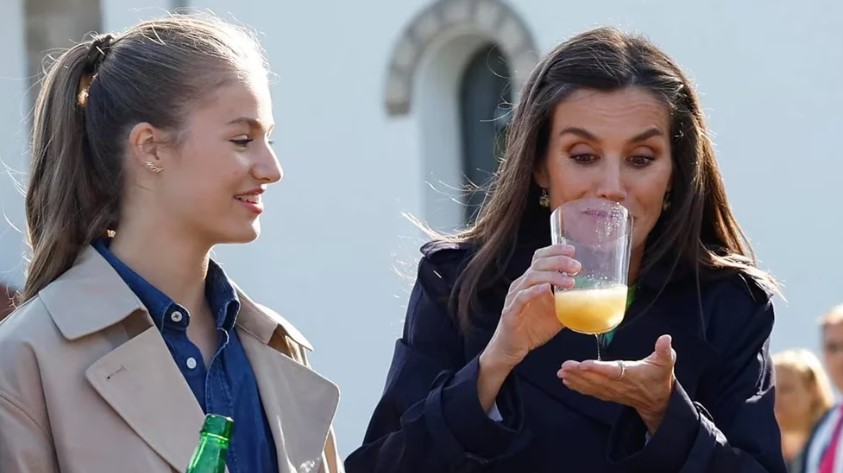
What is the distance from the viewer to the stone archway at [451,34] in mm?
9945

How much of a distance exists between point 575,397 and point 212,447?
1139mm

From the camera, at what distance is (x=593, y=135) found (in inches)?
129

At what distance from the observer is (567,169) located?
3279mm

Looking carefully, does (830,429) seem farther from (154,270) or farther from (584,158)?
(154,270)

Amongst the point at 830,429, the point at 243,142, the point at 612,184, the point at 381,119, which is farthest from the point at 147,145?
the point at 381,119

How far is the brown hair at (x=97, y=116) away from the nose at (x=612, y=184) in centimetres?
68

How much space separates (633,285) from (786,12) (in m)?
5.86

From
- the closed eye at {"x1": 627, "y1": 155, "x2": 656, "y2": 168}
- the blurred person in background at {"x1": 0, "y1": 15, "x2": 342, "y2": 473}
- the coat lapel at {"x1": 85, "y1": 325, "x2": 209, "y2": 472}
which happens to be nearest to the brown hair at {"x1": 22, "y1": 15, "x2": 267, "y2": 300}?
the blurred person in background at {"x1": 0, "y1": 15, "x2": 342, "y2": 473}

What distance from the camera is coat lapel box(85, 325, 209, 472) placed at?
9.22 feet

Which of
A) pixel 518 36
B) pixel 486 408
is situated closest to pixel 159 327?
pixel 486 408

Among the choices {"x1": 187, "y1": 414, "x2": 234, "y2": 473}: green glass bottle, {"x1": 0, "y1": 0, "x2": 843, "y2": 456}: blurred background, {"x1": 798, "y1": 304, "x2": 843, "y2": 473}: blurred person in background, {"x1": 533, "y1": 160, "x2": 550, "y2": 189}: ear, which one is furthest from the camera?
{"x1": 0, "y1": 0, "x2": 843, "y2": 456}: blurred background

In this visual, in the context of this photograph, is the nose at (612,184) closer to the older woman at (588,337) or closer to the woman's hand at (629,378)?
the older woman at (588,337)

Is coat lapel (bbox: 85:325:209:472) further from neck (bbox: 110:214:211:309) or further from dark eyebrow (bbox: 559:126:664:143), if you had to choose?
dark eyebrow (bbox: 559:126:664:143)

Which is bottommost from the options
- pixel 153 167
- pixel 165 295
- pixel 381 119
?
pixel 381 119
